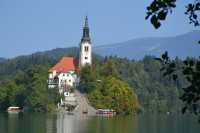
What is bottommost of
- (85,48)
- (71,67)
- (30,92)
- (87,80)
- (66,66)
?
(30,92)

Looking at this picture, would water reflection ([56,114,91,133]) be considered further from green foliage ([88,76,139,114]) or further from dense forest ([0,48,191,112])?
green foliage ([88,76,139,114])

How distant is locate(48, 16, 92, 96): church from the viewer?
12312 centimetres

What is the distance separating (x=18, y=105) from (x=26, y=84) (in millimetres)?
3818

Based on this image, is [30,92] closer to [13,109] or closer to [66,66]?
[13,109]

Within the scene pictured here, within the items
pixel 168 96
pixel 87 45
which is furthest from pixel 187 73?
pixel 168 96

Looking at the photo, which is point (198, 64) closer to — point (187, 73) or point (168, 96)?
point (187, 73)

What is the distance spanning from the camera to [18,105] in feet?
354

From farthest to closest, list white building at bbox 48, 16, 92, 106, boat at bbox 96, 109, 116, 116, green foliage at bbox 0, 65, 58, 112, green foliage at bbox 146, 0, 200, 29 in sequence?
white building at bbox 48, 16, 92, 106 → green foliage at bbox 0, 65, 58, 112 → boat at bbox 96, 109, 116, 116 → green foliage at bbox 146, 0, 200, 29

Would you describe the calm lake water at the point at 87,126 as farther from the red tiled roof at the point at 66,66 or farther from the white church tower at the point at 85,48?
the red tiled roof at the point at 66,66

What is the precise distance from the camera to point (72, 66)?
13062 centimetres

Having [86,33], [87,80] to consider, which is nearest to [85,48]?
[86,33]

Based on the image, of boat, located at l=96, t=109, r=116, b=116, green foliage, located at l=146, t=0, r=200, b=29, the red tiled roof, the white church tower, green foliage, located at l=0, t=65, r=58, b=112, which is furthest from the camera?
the red tiled roof

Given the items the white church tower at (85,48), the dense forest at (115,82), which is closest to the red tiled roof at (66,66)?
the white church tower at (85,48)

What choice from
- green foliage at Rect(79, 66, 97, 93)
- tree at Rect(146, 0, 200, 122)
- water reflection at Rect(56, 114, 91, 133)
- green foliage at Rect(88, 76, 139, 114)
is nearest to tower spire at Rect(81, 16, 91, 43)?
green foliage at Rect(79, 66, 97, 93)
